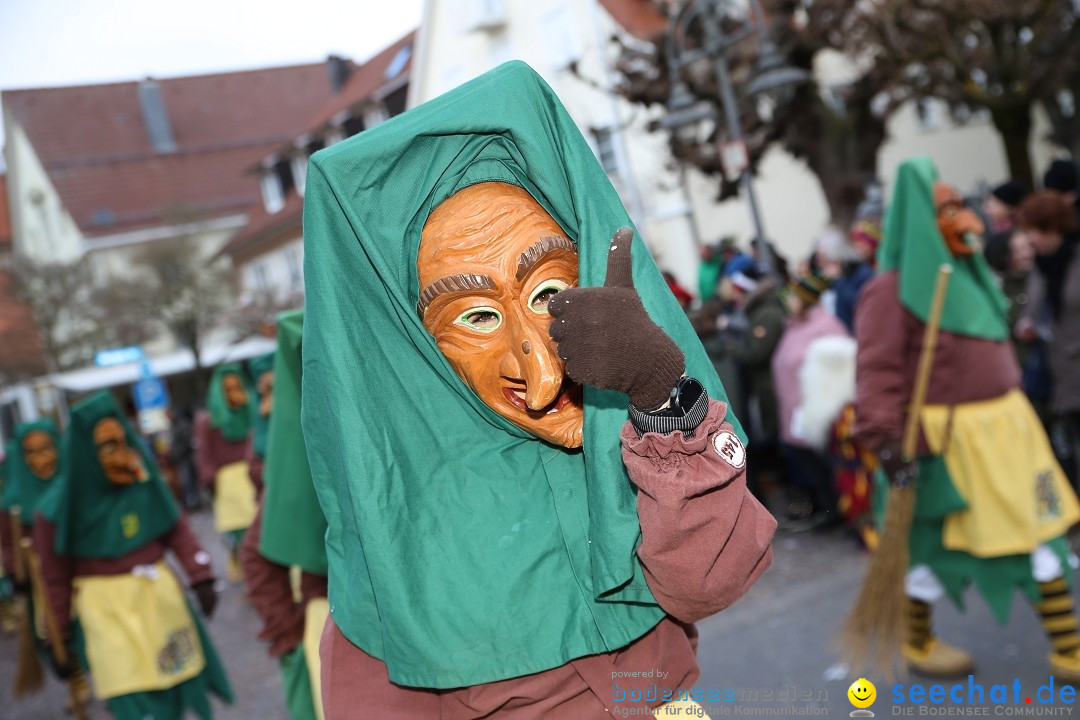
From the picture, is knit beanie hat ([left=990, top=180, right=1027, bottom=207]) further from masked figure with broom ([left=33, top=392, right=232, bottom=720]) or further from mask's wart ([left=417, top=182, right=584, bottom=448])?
mask's wart ([left=417, top=182, right=584, bottom=448])

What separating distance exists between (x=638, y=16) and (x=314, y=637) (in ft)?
38.6

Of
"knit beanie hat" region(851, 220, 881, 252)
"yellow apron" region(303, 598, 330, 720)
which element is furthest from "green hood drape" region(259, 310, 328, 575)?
"knit beanie hat" region(851, 220, 881, 252)

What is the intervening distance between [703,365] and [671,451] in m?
0.26

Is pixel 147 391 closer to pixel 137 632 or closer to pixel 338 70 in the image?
pixel 137 632

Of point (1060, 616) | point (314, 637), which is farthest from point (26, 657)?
point (1060, 616)

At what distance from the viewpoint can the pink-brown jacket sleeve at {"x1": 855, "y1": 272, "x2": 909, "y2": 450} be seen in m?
4.23

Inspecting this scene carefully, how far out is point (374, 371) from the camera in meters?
1.97

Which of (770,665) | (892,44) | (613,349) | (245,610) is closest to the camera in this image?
(613,349)

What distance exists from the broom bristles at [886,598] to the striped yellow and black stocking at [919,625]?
39 cm

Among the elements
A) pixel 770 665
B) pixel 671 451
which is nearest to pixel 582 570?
pixel 671 451

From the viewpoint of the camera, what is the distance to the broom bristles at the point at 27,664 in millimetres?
6723

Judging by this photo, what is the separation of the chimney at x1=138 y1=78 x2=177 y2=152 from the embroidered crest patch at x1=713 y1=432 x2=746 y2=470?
37.4 metres

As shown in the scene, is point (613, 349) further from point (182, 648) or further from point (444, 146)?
point (182, 648)

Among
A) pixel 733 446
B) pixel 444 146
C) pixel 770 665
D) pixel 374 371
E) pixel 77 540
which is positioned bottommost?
pixel 770 665
